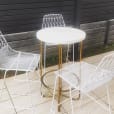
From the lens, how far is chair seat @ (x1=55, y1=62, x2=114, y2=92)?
2.21 m

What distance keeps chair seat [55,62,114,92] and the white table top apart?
340 mm

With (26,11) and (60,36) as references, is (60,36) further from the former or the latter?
(26,11)

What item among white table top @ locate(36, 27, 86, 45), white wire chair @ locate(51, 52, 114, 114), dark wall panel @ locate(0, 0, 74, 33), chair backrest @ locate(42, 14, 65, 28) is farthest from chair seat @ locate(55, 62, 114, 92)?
dark wall panel @ locate(0, 0, 74, 33)

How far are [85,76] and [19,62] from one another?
32.2 inches

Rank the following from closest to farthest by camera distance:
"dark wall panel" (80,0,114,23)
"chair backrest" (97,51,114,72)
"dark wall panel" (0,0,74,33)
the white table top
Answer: "chair backrest" (97,51,114,72) → the white table top → "dark wall panel" (0,0,74,33) → "dark wall panel" (80,0,114,23)

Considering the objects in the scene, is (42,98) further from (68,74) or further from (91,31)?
(91,31)

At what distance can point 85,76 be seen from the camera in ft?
8.07

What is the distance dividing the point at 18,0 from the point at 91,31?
1687 millimetres

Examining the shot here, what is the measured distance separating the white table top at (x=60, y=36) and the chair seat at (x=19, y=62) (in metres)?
0.35

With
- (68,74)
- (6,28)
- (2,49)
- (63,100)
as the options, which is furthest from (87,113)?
(6,28)

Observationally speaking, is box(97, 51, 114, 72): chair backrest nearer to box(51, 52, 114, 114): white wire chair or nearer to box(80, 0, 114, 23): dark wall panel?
box(51, 52, 114, 114): white wire chair

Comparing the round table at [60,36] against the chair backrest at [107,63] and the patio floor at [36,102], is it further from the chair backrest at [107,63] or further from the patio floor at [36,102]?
the patio floor at [36,102]

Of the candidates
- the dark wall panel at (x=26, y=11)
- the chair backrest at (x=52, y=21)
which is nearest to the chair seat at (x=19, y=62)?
the chair backrest at (x=52, y=21)

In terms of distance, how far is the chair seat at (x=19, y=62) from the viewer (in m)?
2.63
